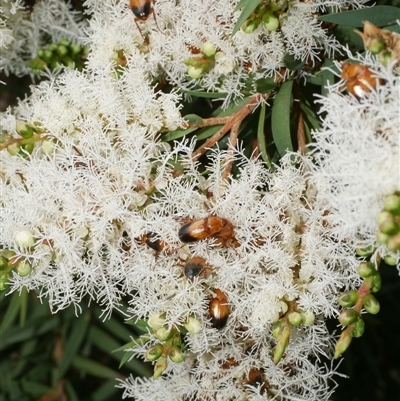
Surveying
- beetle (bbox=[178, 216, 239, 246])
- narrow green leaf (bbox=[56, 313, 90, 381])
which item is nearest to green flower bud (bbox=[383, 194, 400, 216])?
beetle (bbox=[178, 216, 239, 246])

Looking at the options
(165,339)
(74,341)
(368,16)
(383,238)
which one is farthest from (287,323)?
(74,341)

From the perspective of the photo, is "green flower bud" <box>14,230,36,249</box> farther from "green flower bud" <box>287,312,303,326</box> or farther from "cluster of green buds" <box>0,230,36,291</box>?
"green flower bud" <box>287,312,303,326</box>

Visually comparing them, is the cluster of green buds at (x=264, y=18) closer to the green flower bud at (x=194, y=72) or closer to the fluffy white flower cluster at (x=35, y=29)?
the green flower bud at (x=194, y=72)

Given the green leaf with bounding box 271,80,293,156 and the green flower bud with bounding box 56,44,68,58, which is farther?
the green flower bud with bounding box 56,44,68,58

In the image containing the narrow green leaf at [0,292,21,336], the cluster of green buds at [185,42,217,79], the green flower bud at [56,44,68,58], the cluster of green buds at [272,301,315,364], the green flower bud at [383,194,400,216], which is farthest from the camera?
the narrow green leaf at [0,292,21,336]

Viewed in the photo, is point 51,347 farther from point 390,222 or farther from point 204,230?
point 390,222

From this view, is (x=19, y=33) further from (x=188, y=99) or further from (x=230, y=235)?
(x=230, y=235)
